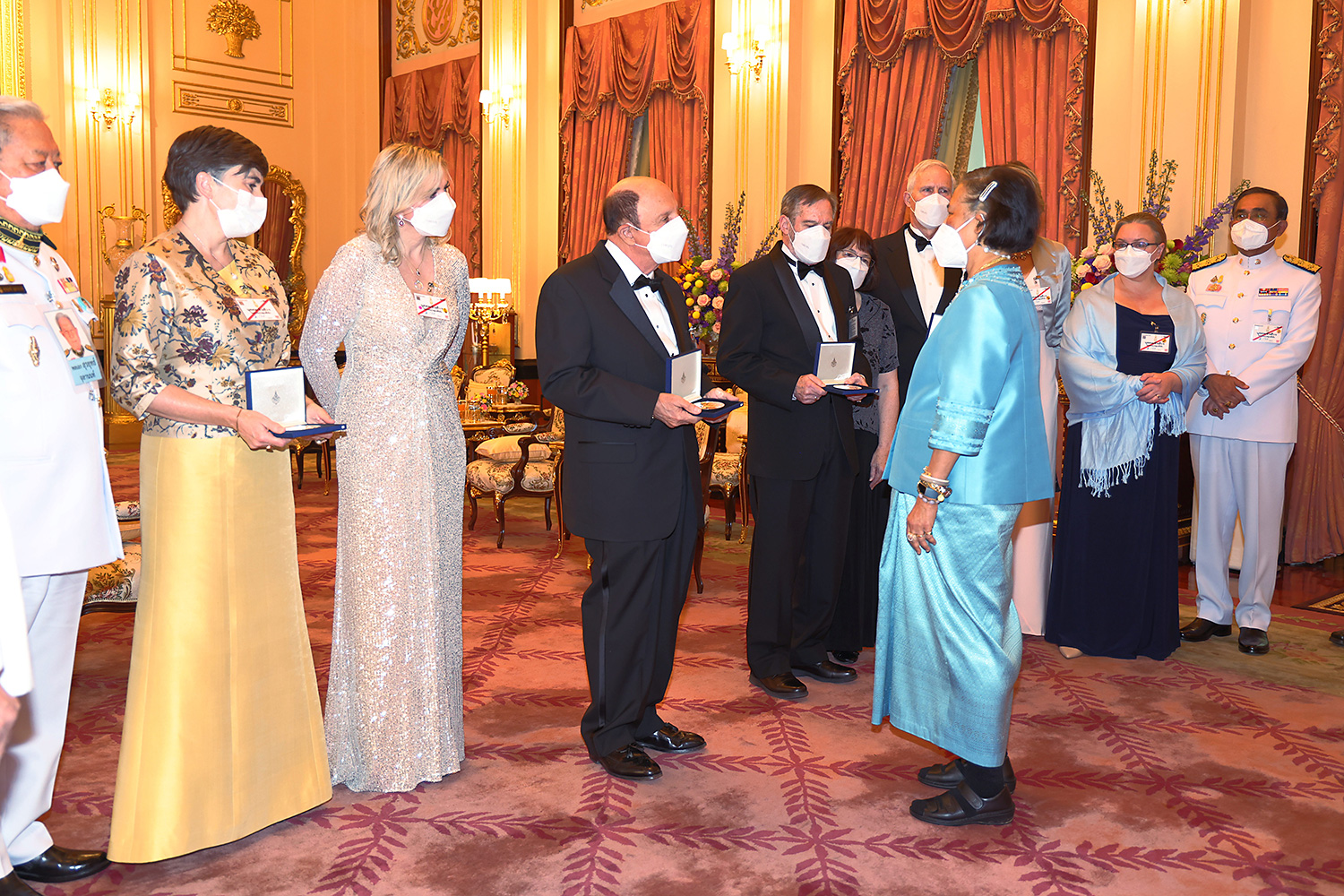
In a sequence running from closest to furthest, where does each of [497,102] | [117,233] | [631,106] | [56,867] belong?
1. [56,867]
2. [631,106]
3. [497,102]
4. [117,233]

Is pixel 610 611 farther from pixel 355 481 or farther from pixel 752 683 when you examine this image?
pixel 752 683

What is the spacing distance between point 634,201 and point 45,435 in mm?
1669

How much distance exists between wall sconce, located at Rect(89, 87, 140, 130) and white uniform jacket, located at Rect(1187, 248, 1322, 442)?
11182 mm

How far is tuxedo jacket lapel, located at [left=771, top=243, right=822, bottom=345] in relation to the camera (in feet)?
12.8

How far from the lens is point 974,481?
2748mm

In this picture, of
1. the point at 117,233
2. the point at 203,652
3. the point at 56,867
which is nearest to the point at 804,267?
the point at 203,652

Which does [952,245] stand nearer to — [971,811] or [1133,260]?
[971,811]

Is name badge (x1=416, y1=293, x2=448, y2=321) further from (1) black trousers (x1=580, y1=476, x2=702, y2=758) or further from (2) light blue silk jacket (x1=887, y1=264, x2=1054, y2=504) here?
(2) light blue silk jacket (x1=887, y1=264, x2=1054, y2=504)

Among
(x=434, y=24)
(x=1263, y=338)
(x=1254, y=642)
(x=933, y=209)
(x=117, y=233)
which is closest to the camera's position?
(x=933, y=209)

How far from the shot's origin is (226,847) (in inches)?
109

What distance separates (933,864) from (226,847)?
1.80 metres

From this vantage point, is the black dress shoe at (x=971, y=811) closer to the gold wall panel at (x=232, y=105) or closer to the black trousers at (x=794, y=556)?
the black trousers at (x=794, y=556)

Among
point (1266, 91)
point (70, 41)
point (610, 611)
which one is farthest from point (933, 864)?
point (70, 41)

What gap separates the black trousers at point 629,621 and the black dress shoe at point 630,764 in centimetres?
3
